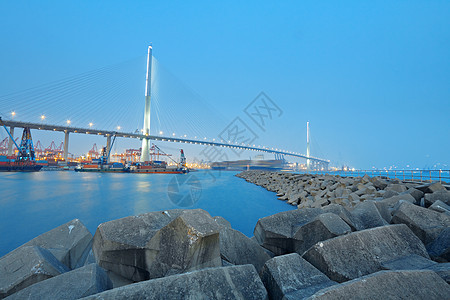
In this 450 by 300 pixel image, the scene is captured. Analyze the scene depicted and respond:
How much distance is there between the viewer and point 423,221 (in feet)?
7.37

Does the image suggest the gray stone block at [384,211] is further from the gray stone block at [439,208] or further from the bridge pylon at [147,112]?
the bridge pylon at [147,112]

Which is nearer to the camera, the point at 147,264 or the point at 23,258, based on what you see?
the point at 23,258

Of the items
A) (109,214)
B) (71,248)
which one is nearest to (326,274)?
(71,248)

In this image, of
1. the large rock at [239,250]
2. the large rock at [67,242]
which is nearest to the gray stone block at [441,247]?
the large rock at [239,250]

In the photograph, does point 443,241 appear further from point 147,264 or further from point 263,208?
point 263,208

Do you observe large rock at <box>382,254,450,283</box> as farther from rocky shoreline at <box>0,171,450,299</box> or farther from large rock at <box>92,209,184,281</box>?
large rock at <box>92,209,184,281</box>

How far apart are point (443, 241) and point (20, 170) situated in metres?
61.1

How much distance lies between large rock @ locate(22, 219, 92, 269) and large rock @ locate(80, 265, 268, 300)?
1.51 m

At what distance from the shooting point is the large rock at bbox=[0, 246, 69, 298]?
146cm

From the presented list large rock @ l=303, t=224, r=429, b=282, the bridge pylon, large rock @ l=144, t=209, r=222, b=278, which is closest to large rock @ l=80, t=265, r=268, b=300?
large rock @ l=144, t=209, r=222, b=278

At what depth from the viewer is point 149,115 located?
4600cm

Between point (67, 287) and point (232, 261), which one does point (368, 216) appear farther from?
point (67, 287)

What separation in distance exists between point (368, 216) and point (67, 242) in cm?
345

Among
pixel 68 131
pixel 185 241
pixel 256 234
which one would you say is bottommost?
pixel 256 234
